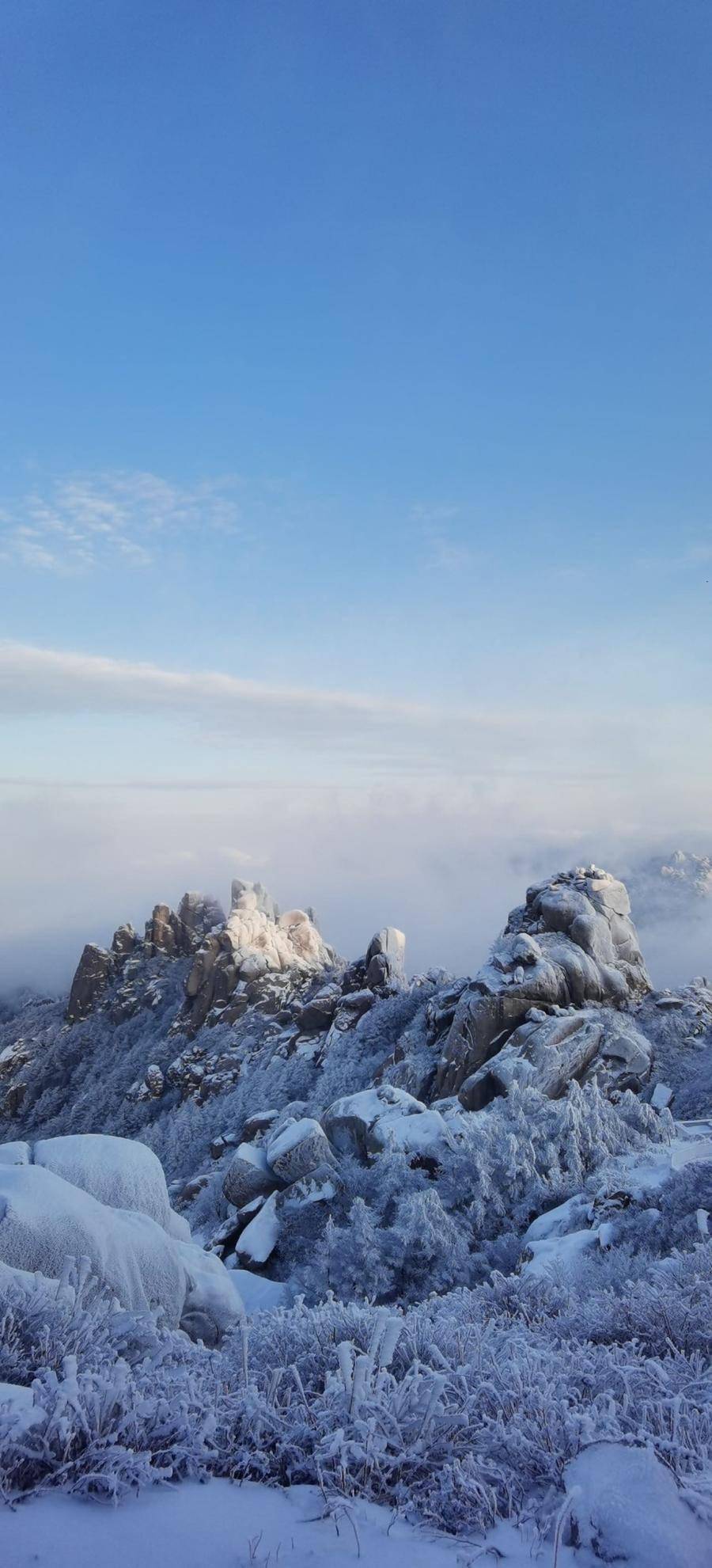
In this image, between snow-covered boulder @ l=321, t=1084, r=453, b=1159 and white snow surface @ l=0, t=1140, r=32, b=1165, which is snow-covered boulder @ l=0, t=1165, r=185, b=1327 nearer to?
white snow surface @ l=0, t=1140, r=32, b=1165

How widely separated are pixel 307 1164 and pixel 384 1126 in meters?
2.24

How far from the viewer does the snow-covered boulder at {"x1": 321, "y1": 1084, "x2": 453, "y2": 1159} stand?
1938 cm

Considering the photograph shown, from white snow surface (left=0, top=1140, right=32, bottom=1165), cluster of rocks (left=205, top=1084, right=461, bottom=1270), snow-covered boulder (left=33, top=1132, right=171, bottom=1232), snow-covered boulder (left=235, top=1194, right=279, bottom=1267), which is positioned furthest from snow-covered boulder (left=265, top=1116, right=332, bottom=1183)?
white snow surface (left=0, top=1140, right=32, bottom=1165)

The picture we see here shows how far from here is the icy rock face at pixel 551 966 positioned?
1035 inches

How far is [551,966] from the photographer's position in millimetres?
27656

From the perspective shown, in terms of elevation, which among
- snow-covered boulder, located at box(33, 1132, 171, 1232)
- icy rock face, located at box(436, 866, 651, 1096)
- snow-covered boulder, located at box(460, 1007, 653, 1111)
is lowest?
snow-covered boulder, located at box(460, 1007, 653, 1111)

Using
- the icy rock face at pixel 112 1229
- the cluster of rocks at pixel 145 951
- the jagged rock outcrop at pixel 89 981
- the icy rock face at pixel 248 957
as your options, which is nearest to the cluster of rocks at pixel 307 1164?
the icy rock face at pixel 112 1229

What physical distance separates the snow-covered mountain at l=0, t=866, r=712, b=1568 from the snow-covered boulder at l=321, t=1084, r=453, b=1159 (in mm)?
86

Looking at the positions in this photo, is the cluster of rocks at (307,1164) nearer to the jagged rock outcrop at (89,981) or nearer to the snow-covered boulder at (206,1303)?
the snow-covered boulder at (206,1303)

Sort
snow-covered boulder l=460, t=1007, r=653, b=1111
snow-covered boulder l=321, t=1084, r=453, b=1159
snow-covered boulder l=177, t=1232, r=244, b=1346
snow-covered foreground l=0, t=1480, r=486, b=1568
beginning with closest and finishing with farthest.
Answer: snow-covered foreground l=0, t=1480, r=486, b=1568 < snow-covered boulder l=177, t=1232, r=244, b=1346 < snow-covered boulder l=321, t=1084, r=453, b=1159 < snow-covered boulder l=460, t=1007, r=653, b=1111

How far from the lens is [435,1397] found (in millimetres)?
4000

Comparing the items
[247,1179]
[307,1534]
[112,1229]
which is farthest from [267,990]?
[307,1534]

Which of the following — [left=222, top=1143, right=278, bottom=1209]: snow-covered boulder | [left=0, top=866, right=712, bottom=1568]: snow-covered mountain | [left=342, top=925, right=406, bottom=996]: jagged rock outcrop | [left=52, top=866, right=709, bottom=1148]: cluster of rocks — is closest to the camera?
[left=0, top=866, right=712, bottom=1568]: snow-covered mountain

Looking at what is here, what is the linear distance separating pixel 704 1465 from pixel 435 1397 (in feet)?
4.30
